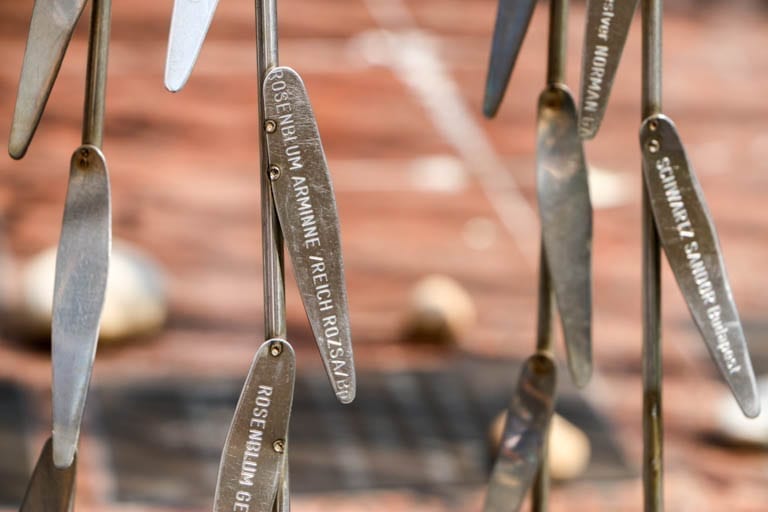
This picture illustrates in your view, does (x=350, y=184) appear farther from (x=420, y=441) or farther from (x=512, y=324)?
(x=420, y=441)

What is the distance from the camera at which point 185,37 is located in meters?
0.44

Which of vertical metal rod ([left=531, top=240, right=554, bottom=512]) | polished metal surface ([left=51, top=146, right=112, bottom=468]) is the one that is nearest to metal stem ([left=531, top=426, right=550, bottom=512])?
vertical metal rod ([left=531, top=240, right=554, bottom=512])

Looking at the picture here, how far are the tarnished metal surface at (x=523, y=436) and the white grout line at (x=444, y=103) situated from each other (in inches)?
58.0

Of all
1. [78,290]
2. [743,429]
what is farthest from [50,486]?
[743,429]

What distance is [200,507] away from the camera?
57.1 inches

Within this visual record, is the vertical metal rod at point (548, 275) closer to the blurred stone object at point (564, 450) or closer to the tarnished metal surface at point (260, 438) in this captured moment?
the tarnished metal surface at point (260, 438)

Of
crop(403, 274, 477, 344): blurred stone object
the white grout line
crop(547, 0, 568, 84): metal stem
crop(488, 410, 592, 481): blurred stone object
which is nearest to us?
crop(547, 0, 568, 84): metal stem

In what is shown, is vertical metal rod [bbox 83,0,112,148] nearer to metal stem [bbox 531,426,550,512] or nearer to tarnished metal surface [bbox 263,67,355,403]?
tarnished metal surface [bbox 263,67,355,403]

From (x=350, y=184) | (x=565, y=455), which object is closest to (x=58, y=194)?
(x=350, y=184)

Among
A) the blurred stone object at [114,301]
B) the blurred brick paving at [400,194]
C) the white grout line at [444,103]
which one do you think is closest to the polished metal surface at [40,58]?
the blurred brick paving at [400,194]

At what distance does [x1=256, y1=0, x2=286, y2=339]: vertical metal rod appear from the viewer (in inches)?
18.1

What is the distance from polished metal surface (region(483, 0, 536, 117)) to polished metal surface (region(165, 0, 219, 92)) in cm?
13

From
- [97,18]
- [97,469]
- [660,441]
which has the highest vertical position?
[97,18]

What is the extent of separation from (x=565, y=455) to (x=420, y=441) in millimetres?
174
